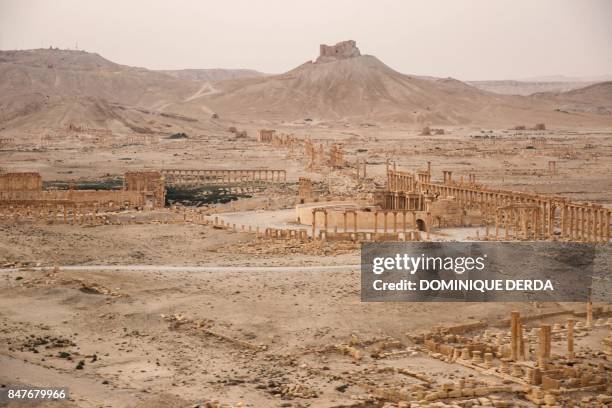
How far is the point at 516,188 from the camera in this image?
62.8 meters

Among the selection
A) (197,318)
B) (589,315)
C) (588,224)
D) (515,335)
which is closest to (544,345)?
(515,335)

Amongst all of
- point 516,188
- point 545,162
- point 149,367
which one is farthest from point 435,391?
point 545,162

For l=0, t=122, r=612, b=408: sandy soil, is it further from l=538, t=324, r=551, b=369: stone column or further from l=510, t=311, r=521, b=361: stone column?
l=538, t=324, r=551, b=369: stone column

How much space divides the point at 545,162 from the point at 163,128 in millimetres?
65973

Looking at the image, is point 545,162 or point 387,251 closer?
point 387,251

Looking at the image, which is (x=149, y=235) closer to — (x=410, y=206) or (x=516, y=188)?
(x=410, y=206)

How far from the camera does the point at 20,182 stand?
54219 millimetres

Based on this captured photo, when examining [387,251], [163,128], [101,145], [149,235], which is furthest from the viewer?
[163,128]

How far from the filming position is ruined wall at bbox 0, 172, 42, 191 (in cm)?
5360

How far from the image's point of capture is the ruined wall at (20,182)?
53600 mm

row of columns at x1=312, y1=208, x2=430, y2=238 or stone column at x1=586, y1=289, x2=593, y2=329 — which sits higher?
row of columns at x1=312, y1=208, x2=430, y2=238

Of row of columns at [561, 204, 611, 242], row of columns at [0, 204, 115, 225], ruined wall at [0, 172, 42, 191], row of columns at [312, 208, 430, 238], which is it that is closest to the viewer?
row of columns at [561, 204, 611, 242]

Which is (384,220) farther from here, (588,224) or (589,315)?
(589,315)

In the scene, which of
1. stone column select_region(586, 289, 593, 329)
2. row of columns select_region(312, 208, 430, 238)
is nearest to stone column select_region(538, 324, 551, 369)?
stone column select_region(586, 289, 593, 329)
